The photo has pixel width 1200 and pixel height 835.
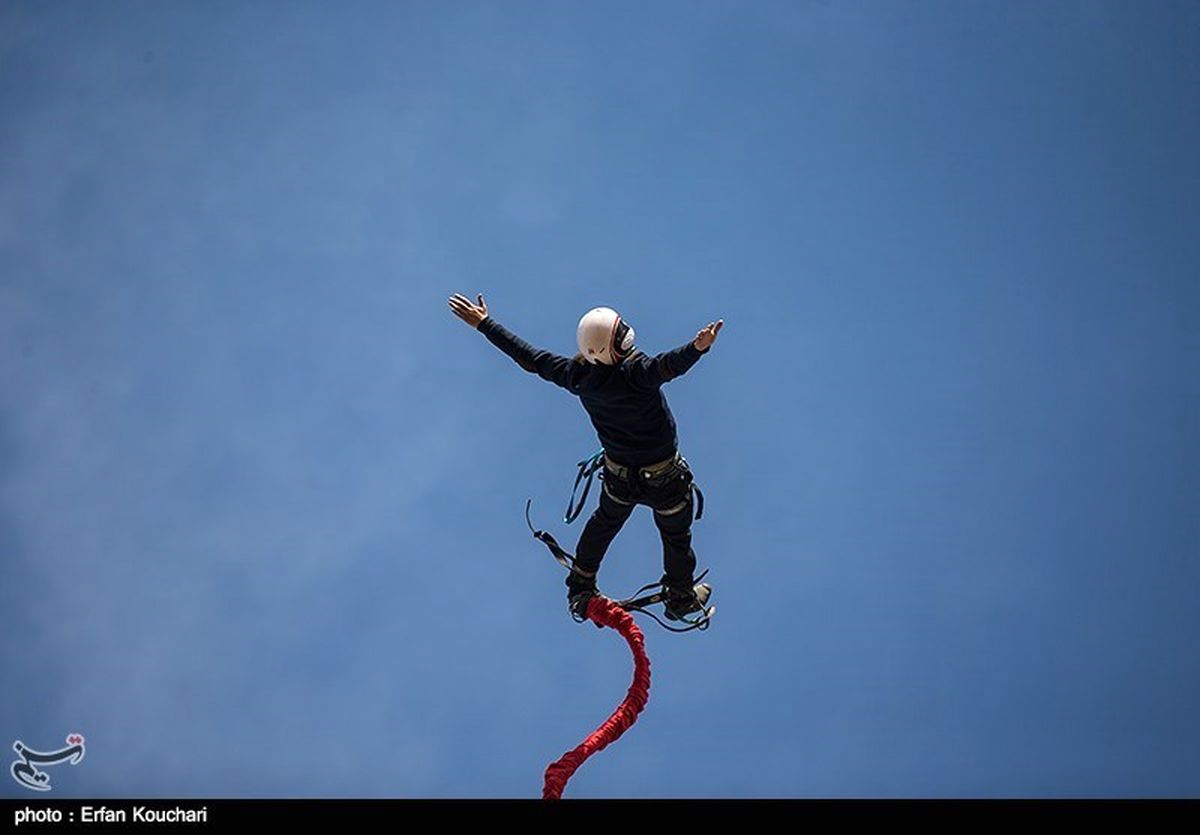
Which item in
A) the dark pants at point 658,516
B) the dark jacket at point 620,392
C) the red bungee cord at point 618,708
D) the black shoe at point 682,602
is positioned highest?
the dark jacket at point 620,392

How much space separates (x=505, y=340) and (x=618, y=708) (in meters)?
4.16

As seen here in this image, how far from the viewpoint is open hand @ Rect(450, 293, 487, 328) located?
12953mm

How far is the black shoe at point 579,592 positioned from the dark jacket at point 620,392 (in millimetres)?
1619

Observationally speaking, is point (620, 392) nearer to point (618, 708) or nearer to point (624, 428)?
point (624, 428)

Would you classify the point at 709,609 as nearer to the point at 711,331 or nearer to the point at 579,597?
the point at 579,597

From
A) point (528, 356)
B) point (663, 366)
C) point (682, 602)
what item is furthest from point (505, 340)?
point (682, 602)

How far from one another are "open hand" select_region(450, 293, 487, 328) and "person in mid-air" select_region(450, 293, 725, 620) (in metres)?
0.01

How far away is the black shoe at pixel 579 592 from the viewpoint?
45.7 feet

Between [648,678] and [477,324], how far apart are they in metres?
4.29

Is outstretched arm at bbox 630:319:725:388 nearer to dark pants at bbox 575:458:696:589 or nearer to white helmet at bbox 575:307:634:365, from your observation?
white helmet at bbox 575:307:634:365

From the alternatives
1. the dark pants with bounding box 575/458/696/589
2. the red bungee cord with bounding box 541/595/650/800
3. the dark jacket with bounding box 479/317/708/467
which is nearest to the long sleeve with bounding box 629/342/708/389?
the dark jacket with bounding box 479/317/708/467

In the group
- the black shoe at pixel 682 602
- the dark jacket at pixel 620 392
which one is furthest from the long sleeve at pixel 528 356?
the black shoe at pixel 682 602

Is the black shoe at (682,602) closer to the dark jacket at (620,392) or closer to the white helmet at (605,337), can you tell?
the dark jacket at (620,392)

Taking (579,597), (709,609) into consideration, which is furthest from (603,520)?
(709,609)
